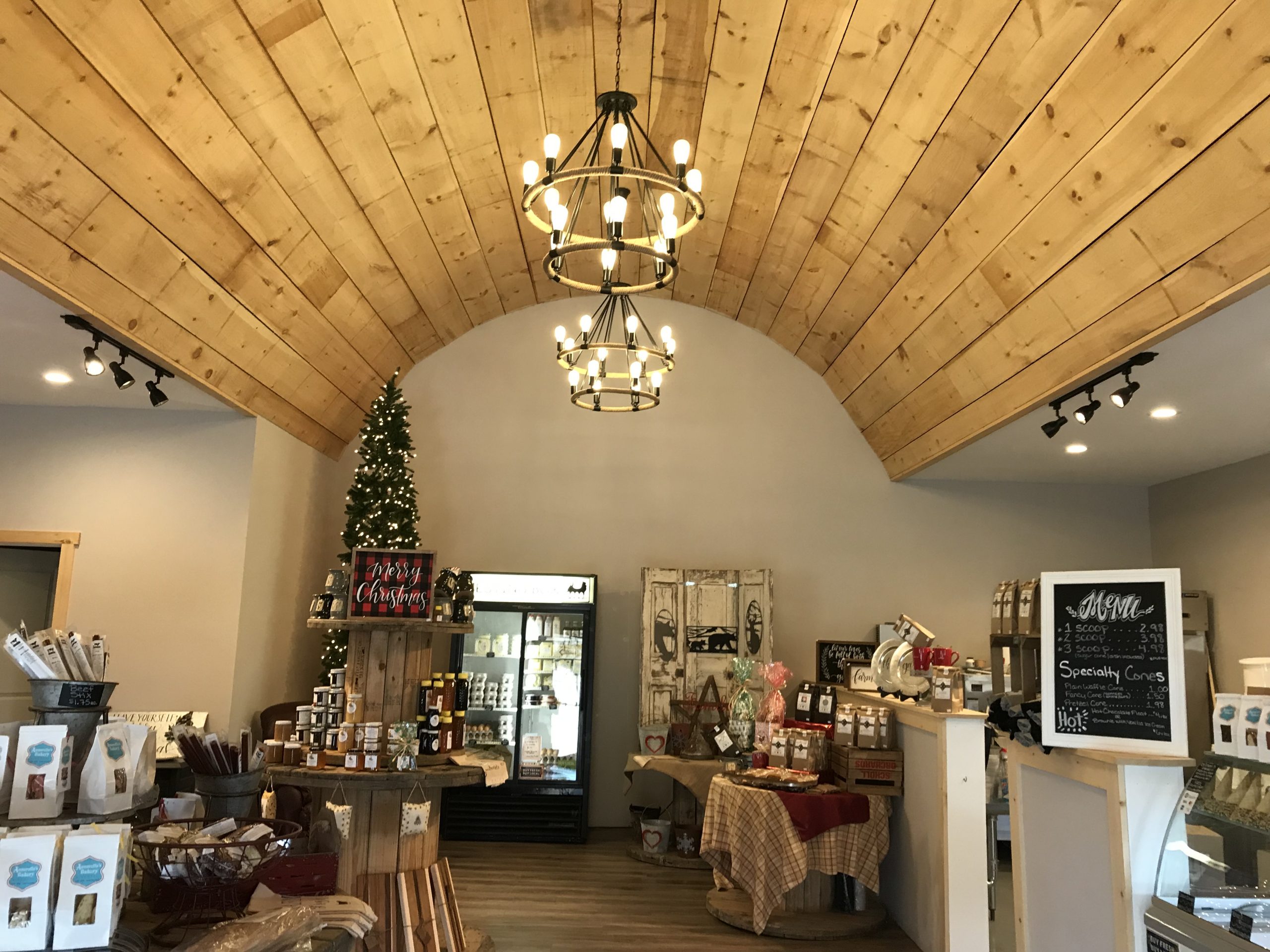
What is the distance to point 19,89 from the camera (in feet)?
10.3

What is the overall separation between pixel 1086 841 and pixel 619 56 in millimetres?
4104

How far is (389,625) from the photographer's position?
14.0 feet

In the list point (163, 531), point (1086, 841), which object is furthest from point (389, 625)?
point (1086, 841)

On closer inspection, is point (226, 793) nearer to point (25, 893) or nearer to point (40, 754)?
point (40, 754)

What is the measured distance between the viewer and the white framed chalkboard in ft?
8.59

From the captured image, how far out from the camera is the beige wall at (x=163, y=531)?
5.86 metres

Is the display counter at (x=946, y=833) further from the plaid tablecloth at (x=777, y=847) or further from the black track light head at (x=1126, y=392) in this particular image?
the black track light head at (x=1126, y=392)

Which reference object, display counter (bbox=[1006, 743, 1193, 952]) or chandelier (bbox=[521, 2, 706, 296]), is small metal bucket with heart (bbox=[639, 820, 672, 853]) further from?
chandelier (bbox=[521, 2, 706, 296])

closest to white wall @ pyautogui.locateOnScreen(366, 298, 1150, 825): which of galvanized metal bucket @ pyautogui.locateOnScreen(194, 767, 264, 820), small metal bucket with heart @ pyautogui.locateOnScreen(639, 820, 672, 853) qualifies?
small metal bucket with heart @ pyautogui.locateOnScreen(639, 820, 672, 853)

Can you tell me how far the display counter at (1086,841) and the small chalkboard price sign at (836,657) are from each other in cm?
396

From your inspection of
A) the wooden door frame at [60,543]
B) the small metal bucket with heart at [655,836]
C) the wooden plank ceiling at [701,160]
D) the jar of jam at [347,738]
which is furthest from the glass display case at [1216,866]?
the wooden door frame at [60,543]

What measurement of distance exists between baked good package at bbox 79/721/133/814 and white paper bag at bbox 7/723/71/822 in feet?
0.22

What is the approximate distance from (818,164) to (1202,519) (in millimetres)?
4470

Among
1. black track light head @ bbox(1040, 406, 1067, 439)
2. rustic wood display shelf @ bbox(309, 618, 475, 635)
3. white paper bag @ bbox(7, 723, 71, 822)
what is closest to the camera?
white paper bag @ bbox(7, 723, 71, 822)
